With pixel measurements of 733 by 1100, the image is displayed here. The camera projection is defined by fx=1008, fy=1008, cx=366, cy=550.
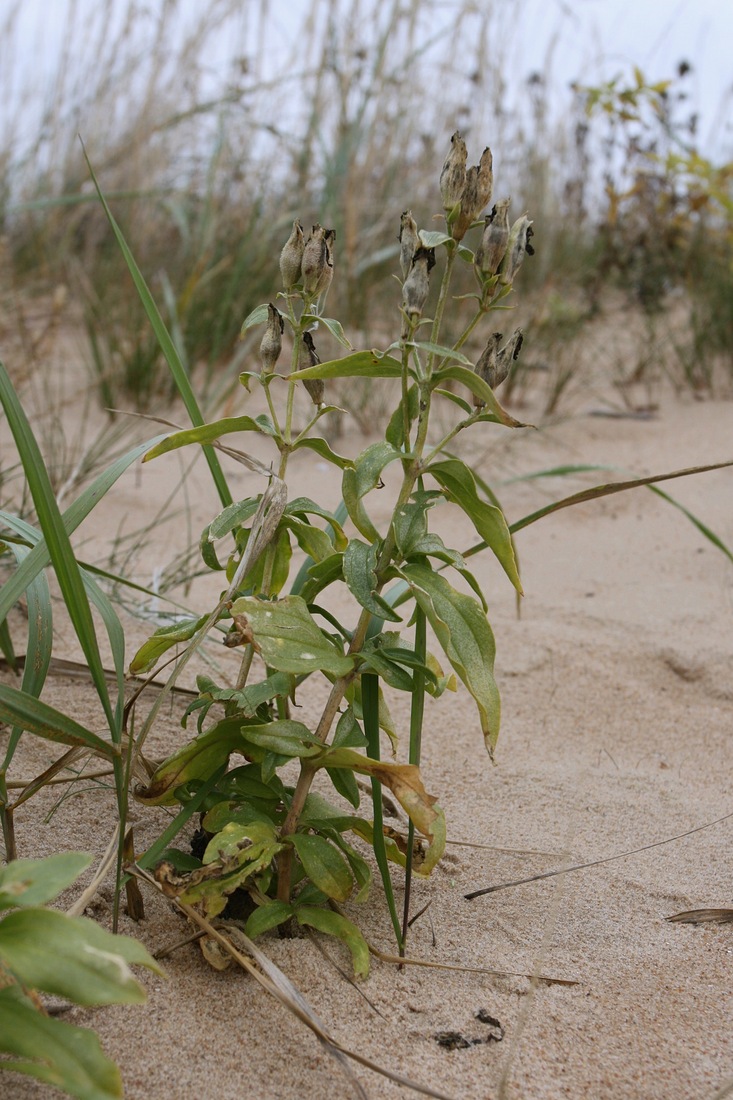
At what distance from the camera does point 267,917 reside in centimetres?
100

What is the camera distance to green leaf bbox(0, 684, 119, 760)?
973 mm

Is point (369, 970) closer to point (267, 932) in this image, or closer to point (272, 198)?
point (267, 932)

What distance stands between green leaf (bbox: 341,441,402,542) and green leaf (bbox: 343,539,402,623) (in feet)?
0.06

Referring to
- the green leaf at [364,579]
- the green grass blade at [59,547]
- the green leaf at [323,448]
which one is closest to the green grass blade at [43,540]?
the green grass blade at [59,547]

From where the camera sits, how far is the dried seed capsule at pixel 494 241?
946 millimetres

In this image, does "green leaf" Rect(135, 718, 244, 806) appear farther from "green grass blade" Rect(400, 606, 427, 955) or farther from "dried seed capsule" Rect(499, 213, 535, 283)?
"dried seed capsule" Rect(499, 213, 535, 283)

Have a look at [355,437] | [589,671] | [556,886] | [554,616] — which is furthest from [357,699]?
[355,437]

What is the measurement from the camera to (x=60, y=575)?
980 mm

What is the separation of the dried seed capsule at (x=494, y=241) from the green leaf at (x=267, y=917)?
0.66m

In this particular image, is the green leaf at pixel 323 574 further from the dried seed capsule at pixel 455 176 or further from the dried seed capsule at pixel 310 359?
the dried seed capsule at pixel 455 176

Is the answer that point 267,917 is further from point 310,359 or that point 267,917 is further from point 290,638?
point 310,359

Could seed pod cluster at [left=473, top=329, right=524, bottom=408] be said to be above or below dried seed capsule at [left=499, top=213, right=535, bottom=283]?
below

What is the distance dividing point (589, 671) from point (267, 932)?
3.21 feet

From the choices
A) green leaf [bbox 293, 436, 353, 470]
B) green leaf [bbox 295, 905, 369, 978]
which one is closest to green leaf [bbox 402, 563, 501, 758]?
green leaf [bbox 293, 436, 353, 470]
